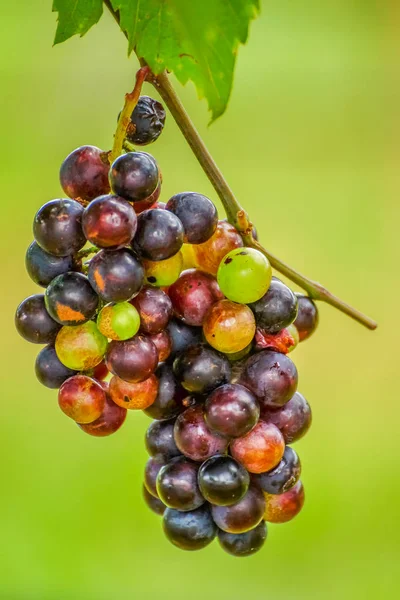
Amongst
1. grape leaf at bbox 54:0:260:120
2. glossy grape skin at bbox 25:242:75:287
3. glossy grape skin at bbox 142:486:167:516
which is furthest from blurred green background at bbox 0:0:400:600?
grape leaf at bbox 54:0:260:120

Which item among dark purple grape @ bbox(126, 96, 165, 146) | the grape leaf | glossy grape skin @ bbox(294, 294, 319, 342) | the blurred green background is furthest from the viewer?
the blurred green background

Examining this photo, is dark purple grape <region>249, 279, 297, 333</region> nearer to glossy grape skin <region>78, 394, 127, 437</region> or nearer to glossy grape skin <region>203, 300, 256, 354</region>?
glossy grape skin <region>203, 300, 256, 354</region>

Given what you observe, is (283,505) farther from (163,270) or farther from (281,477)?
(163,270)

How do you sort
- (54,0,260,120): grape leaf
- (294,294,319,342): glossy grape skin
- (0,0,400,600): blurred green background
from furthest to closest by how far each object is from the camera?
(0,0,400,600): blurred green background → (294,294,319,342): glossy grape skin → (54,0,260,120): grape leaf

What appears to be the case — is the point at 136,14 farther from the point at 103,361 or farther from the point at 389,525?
the point at 389,525

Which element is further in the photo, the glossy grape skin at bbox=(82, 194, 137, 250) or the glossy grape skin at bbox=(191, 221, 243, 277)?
the glossy grape skin at bbox=(191, 221, 243, 277)

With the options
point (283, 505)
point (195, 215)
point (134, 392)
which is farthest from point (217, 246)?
point (283, 505)
